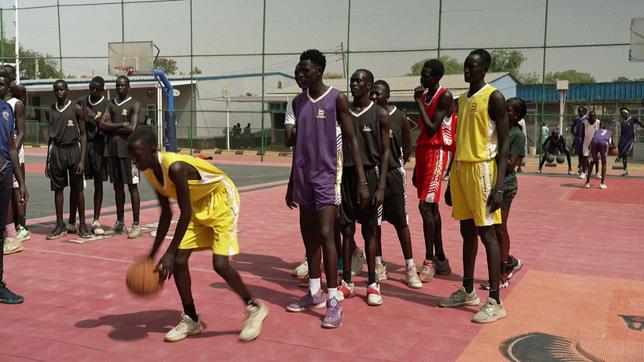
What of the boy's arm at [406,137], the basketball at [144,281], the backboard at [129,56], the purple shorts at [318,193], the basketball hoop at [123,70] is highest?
the backboard at [129,56]

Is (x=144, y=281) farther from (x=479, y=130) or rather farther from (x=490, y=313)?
(x=479, y=130)

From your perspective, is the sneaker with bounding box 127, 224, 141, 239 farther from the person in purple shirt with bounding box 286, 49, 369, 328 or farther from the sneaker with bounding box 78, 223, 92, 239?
the person in purple shirt with bounding box 286, 49, 369, 328

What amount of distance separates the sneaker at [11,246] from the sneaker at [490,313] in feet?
17.6

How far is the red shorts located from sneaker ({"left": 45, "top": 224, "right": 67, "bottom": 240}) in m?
4.86

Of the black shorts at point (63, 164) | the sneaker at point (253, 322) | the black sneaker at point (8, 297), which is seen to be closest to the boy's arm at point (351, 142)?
the sneaker at point (253, 322)

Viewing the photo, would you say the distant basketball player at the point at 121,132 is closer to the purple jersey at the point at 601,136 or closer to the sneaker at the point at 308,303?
the sneaker at the point at 308,303

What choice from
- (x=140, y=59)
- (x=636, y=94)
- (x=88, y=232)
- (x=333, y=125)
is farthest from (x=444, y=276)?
(x=636, y=94)

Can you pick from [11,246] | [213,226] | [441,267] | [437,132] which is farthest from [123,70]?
[213,226]

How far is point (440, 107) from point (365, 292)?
6.18 ft

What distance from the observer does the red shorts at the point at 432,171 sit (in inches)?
266

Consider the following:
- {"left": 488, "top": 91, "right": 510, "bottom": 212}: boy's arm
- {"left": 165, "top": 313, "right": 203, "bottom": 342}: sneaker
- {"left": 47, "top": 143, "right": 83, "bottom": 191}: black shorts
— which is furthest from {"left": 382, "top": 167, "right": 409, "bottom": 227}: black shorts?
{"left": 47, "top": 143, "right": 83, "bottom": 191}: black shorts

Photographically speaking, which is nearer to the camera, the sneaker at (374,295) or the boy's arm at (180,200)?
the boy's arm at (180,200)

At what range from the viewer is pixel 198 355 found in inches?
177

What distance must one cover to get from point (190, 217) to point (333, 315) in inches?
53.2
